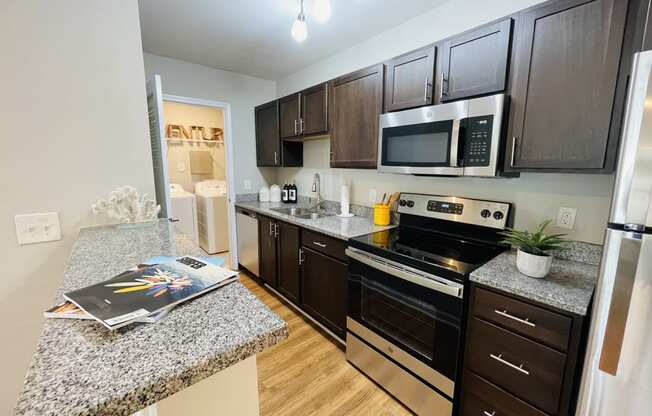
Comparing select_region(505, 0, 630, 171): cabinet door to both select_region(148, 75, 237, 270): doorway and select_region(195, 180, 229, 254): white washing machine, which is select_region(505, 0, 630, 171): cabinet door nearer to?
select_region(148, 75, 237, 270): doorway

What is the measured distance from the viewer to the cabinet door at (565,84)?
111cm

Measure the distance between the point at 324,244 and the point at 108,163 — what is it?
1410 millimetres

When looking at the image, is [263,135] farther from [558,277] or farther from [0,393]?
[558,277]

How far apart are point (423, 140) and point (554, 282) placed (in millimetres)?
991

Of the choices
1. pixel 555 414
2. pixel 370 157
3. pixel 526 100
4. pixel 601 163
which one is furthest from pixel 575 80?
pixel 555 414

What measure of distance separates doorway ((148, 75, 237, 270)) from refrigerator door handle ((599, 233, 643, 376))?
11.1ft

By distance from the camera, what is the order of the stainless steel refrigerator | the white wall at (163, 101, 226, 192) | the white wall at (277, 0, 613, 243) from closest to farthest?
the stainless steel refrigerator, the white wall at (277, 0, 613, 243), the white wall at (163, 101, 226, 192)

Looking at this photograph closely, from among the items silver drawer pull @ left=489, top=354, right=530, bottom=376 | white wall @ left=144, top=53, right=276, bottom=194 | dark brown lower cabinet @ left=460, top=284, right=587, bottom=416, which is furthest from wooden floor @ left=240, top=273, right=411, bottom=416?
white wall @ left=144, top=53, right=276, bottom=194

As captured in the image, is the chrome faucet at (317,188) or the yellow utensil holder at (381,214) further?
the chrome faucet at (317,188)

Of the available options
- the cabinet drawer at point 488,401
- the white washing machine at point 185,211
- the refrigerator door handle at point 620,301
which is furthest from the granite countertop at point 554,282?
the white washing machine at point 185,211

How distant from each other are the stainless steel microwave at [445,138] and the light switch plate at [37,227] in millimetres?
1870

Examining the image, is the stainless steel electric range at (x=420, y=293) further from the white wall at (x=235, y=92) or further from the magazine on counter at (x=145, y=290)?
the white wall at (x=235, y=92)

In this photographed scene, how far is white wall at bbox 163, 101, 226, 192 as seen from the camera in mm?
4621

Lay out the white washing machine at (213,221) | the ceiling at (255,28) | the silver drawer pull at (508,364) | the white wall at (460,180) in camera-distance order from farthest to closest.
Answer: the white washing machine at (213,221), the ceiling at (255,28), the white wall at (460,180), the silver drawer pull at (508,364)
